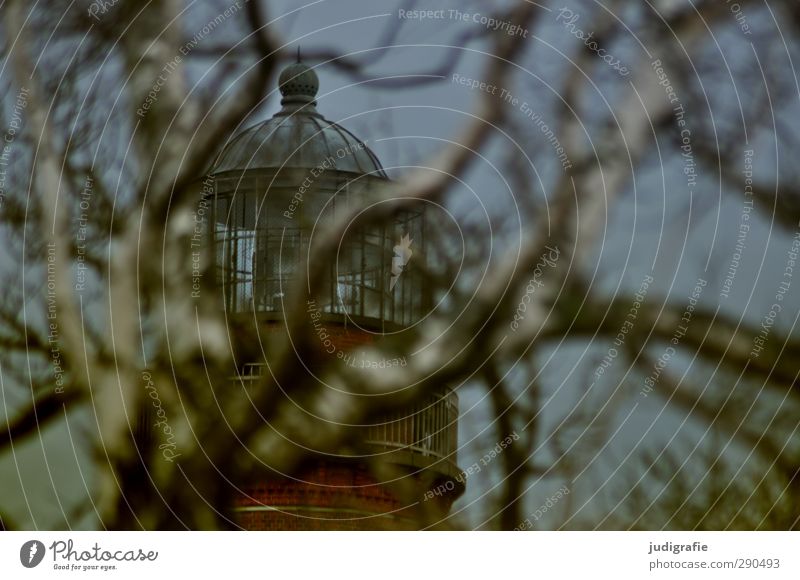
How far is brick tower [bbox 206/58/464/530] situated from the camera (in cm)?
375

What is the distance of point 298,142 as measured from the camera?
381 cm

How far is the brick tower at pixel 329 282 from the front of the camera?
3748 mm

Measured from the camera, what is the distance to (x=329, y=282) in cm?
382

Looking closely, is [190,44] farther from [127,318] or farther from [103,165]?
[127,318]

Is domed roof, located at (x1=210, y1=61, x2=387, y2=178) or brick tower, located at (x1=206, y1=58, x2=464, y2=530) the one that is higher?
domed roof, located at (x1=210, y1=61, x2=387, y2=178)

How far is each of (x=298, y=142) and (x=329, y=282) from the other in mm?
367

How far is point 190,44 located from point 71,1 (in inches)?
12.7

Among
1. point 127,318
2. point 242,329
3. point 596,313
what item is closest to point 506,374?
point 596,313

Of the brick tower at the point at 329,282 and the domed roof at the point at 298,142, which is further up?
the domed roof at the point at 298,142

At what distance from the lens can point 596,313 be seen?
3793 mm

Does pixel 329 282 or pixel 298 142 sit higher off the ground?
pixel 298 142

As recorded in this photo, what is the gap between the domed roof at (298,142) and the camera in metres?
3.75
